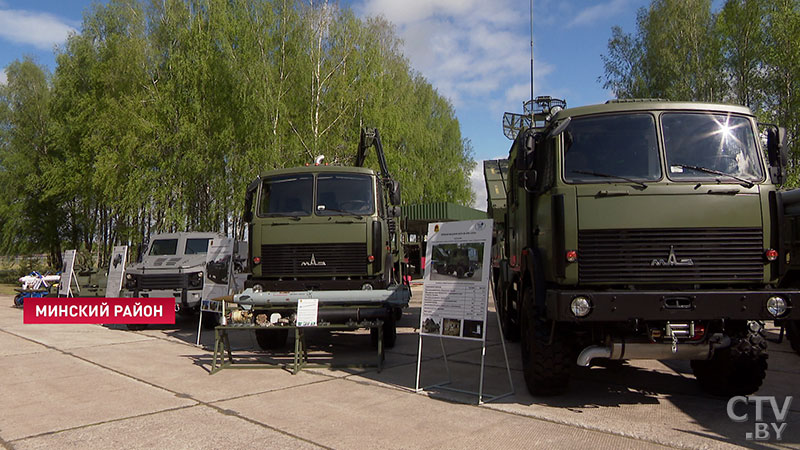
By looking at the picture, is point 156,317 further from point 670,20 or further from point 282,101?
point 670,20

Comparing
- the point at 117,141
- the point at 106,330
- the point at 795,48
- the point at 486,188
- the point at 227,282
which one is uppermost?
the point at 795,48

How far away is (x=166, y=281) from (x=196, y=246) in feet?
4.95

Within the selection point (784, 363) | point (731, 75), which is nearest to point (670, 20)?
point (731, 75)

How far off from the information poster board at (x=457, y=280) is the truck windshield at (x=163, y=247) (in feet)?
29.9

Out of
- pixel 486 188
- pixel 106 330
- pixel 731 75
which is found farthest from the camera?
pixel 731 75

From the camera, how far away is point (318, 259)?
8.59 metres

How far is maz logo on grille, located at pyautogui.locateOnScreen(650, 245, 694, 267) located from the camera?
504cm

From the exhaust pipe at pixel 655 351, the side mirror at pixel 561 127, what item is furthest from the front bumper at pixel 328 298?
the side mirror at pixel 561 127

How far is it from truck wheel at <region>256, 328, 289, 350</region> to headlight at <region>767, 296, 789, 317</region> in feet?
21.5

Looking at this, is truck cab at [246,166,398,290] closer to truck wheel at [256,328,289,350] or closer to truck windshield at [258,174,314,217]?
truck windshield at [258,174,314,217]

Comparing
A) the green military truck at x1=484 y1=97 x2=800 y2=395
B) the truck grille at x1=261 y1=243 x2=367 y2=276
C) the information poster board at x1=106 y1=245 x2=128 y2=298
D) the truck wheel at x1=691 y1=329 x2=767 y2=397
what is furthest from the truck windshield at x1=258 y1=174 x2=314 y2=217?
the information poster board at x1=106 y1=245 x2=128 y2=298

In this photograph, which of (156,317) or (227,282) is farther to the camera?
(156,317)

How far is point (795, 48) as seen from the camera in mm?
21922

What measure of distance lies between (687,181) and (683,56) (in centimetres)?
2547
